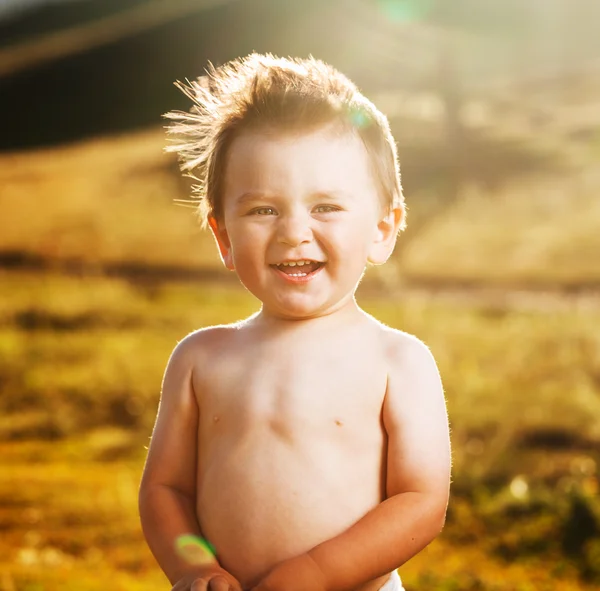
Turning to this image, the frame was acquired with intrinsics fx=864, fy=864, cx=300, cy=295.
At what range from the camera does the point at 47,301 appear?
523 cm

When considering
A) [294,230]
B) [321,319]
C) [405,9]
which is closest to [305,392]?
[321,319]

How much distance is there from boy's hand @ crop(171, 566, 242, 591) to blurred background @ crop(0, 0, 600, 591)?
2.03m

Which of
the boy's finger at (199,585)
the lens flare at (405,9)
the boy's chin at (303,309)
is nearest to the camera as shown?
the boy's finger at (199,585)

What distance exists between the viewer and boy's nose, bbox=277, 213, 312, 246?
1.20 m

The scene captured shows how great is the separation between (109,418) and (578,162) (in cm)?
298

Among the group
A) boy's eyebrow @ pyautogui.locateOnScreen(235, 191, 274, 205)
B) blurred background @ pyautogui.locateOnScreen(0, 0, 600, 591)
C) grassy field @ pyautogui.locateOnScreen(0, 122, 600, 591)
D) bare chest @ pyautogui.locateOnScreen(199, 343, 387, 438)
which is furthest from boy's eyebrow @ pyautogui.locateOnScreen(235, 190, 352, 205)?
blurred background @ pyautogui.locateOnScreen(0, 0, 600, 591)

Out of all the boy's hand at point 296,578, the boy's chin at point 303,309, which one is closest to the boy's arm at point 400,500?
the boy's hand at point 296,578

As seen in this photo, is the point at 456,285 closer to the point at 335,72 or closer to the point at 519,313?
the point at 519,313

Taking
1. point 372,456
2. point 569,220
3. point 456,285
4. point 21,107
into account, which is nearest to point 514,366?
point 456,285

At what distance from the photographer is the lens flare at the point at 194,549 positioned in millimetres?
1239

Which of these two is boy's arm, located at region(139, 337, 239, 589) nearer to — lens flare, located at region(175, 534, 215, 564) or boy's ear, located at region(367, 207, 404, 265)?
lens flare, located at region(175, 534, 215, 564)

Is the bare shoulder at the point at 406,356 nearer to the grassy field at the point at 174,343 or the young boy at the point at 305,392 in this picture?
the young boy at the point at 305,392

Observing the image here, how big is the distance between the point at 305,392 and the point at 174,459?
0.25 meters

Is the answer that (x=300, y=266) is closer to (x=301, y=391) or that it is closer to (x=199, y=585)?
(x=301, y=391)
